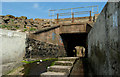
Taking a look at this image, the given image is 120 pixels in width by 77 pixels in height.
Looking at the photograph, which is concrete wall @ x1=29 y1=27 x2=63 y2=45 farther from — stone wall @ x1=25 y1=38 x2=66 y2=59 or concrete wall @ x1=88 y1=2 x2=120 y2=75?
concrete wall @ x1=88 y1=2 x2=120 y2=75

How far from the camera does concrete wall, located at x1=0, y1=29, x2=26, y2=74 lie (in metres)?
2.92

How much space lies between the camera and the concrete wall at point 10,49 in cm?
292

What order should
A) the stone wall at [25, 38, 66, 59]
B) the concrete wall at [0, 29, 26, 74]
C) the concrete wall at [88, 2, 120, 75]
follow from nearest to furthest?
the concrete wall at [88, 2, 120, 75] → the concrete wall at [0, 29, 26, 74] → the stone wall at [25, 38, 66, 59]

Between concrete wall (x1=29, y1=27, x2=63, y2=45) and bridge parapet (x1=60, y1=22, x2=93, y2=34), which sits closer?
concrete wall (x1=29, y1=27, x2=63, y2=45)

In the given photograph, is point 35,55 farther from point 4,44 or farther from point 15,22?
point 15,22

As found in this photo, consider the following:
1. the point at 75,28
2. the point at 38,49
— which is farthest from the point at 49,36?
the point at 75,28

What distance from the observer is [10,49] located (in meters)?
3.29

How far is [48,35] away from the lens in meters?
6.89

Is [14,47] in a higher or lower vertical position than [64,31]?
lower

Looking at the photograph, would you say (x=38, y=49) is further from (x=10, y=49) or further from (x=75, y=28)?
(x=75, y=28)

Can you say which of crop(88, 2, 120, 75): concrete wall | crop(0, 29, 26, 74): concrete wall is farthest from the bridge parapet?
crop(88, 2, 120, 75): concrete wall

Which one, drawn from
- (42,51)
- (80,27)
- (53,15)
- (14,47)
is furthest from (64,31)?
(14,47)

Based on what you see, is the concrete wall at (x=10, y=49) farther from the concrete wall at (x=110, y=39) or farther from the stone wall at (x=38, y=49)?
the concrete wall at (x=110, y=39)

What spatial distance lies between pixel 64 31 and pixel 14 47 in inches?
216
